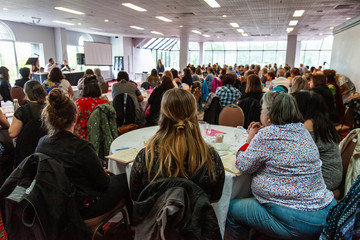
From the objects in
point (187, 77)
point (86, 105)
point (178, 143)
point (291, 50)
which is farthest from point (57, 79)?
point (291, 50)

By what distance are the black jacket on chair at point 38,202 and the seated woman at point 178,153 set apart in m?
0.40

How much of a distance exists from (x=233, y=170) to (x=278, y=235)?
49cm

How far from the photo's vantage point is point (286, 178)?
1.58m

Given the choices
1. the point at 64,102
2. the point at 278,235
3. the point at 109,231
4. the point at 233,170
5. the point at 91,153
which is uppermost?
the point at 64,102

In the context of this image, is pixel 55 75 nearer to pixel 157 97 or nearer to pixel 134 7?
pixel 157 97

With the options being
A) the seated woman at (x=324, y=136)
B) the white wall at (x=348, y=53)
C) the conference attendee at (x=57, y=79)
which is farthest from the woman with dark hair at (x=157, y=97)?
the white wall at (x=348, y=53)

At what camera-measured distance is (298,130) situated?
5.30ft

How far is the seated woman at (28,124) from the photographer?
243 centimetres

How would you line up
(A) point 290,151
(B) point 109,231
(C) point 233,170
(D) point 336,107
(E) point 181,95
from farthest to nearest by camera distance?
(D) point 336,107 < (B) point 109,231 < (C) point 233,170 < (A) point 290,151 < (E) point 181,95

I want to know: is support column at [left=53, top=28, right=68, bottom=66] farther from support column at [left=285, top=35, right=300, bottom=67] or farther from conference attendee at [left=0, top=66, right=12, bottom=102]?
support column at [left=285, top=35, right=300, bottom=67]

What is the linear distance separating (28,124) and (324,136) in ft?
8.79

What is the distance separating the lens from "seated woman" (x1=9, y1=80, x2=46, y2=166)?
2430mm

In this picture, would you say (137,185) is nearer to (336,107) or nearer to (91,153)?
(91,153)

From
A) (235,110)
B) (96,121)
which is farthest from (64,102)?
(235,110)
